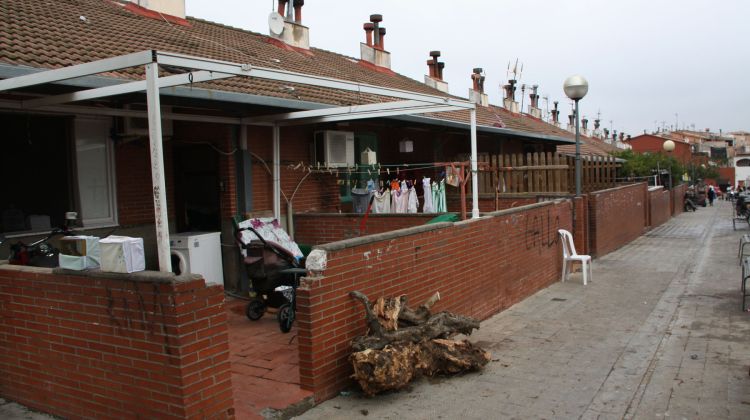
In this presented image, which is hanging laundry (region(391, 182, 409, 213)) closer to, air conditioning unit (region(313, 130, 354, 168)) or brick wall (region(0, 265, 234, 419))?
air conditioning unit (region(313, 130, 354, 168))

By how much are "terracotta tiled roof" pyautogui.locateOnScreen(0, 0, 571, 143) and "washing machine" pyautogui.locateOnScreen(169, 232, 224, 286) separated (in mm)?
2067

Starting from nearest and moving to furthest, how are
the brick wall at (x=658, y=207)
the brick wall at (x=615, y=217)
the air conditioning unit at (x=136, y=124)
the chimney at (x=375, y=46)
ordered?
the air conditioning unit at (x=136, y=124), the brick wall at (x=615, y=217), the chimney at (x=375, y=46), the brick wall at (x=658, y=207)

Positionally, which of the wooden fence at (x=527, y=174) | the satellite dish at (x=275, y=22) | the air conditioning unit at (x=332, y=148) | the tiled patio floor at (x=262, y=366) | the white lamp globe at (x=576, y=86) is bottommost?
the tiled patio floor at (x=262, y=366)

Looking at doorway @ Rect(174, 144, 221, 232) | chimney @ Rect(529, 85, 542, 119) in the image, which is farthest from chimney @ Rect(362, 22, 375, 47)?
chimney @ Rect(529, 85, 542, 119)

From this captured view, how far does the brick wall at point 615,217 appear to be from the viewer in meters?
13.7

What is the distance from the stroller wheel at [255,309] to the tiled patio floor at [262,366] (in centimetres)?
6

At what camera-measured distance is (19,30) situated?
21.8 ft

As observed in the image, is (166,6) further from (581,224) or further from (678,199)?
(678,199)

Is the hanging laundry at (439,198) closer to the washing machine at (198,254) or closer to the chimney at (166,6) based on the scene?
the washing machine at (198,254)

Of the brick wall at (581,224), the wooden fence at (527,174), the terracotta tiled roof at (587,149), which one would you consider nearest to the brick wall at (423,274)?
the wooden fence at (527,174)

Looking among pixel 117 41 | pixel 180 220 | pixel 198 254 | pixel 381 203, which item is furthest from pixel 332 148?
pixel 117 41

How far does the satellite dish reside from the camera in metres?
14.6

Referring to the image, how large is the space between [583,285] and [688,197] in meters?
27.5

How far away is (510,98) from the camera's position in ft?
123
